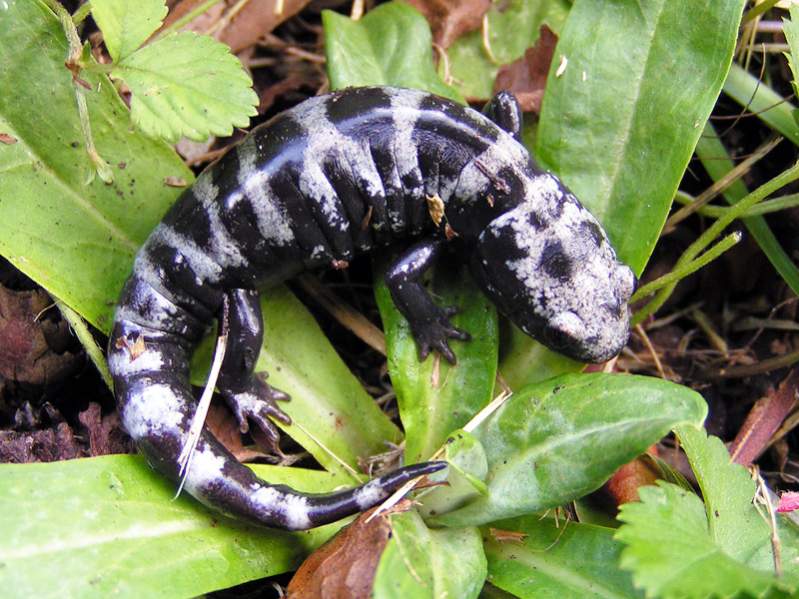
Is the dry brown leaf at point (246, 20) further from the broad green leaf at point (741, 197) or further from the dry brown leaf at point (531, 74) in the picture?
the broad green leaf at point (741, 197)

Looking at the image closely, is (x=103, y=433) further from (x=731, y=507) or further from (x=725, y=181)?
(x=725, y=181)

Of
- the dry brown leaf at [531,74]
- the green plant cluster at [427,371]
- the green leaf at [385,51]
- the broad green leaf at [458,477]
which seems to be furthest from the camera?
the dry brown leaf at [531,74]

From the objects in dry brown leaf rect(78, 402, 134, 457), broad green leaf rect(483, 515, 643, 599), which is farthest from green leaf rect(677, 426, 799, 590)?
dry brown leaf rect(78, 402, 134, 457)

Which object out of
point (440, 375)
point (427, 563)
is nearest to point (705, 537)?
point (427, 563)

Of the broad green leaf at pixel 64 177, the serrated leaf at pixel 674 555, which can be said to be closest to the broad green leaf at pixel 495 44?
the broad green leaf at pixel 64 177

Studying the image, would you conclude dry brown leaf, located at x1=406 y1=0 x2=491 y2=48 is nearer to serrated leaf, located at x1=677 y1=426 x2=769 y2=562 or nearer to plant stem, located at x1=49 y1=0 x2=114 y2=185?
plant stem, located at x1=49 y1=0 x2=114 y2=185

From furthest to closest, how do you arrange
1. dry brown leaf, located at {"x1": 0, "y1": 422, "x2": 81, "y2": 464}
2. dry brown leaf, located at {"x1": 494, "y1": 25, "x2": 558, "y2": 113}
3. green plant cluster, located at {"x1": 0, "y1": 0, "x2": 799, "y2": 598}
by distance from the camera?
dry brown leaf, located at {"x1": 494, "y1": 25, "x2": 558, "y2": 113} < dry brown leaf, located at {"x1": 0, "y1": 422, "x2": 81, "y2": 464} < green plant cluster, located at {"x1": 0, "y1": 0, "x2": 799, "y2": 598}
